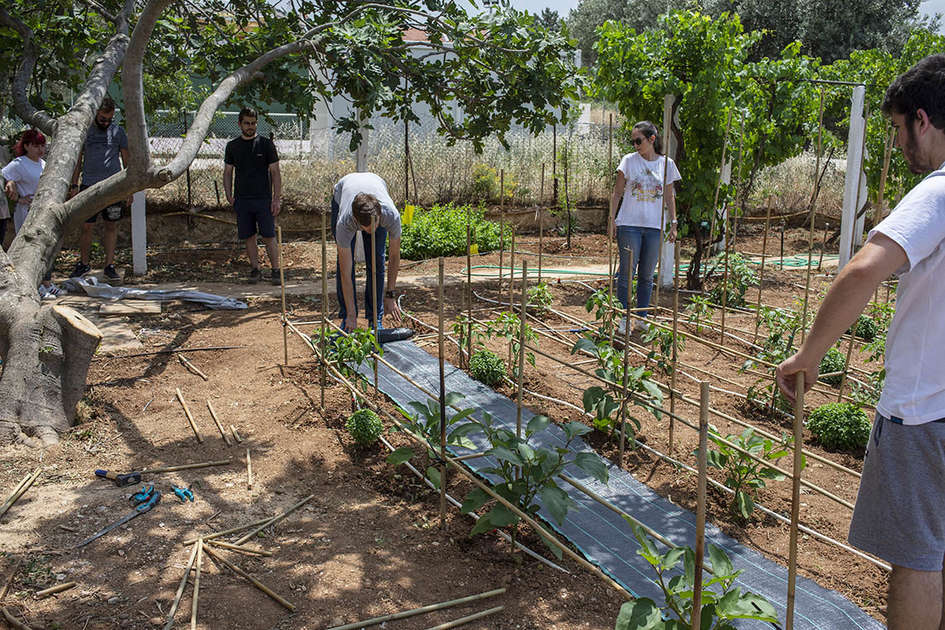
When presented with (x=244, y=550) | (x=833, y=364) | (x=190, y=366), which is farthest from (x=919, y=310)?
(x=190, y=366)

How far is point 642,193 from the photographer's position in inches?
199

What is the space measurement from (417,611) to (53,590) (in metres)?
1.14

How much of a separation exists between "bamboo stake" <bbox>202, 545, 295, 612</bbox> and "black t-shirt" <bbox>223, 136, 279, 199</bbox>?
14.4 ft

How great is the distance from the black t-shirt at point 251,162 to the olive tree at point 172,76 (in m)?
0.37

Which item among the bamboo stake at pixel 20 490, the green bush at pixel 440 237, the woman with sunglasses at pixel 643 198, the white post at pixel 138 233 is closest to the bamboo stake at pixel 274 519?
the bamboo stake at pixel 20 490

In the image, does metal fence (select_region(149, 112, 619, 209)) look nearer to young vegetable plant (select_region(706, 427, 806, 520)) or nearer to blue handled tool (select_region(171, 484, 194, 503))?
blue handled tool (select_region(171, 484, 194, 503))

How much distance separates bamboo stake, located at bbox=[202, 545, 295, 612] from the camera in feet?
7.90

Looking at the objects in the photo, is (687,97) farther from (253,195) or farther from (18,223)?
(18,223)

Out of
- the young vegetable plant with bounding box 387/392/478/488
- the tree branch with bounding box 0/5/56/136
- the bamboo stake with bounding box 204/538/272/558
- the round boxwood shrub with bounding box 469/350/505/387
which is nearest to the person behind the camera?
the bamboo stake with bounding box 204/538/272/558

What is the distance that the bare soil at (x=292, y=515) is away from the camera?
2434 mm

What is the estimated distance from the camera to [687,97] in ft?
21.6

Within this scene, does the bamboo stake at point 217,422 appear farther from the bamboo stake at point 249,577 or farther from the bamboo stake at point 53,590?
the bamboo stake at point 53,590

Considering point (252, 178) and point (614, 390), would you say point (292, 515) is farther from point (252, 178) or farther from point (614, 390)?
point (252, 178)

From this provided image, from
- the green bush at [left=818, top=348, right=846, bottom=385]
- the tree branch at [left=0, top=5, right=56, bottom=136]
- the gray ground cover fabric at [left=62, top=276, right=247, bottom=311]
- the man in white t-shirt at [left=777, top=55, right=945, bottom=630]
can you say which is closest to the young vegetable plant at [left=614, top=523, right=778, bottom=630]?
the man in white t-shirt at [left=777, top=55, right=945, bottom=630]
